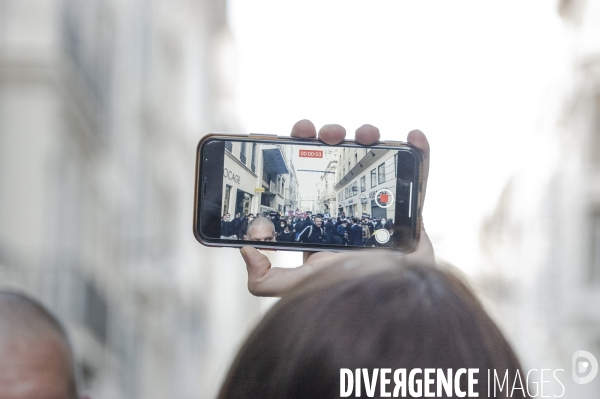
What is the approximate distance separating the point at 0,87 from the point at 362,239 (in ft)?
7.73

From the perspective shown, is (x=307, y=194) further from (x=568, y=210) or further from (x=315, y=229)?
(x=568, y=210)

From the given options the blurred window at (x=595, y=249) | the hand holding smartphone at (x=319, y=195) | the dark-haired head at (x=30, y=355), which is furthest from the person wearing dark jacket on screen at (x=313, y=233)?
the blurred window at (x=595, y=249)

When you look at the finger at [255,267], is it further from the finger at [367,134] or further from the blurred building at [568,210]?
the blurred building at [568,210]

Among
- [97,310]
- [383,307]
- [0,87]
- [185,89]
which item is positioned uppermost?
[185,89]

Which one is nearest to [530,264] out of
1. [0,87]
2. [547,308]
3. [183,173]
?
[547,308]

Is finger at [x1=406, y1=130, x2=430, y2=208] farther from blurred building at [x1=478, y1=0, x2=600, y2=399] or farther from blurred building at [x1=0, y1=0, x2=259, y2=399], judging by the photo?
blurred building at [x1=478, y1=0, x2=600, y2=399]

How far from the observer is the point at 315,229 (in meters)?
0.51

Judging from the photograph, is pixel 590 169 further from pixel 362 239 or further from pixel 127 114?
pixel 362 239

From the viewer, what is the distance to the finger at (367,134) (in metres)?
0.50

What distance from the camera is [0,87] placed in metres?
2.50

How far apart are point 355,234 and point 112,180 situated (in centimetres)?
407

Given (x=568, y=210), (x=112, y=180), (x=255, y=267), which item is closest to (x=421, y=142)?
(x=255, y=267)

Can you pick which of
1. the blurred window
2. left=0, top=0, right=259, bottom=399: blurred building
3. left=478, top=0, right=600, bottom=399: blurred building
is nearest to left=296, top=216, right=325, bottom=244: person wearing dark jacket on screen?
left=0, top=0, right=259, bottom=399: blurred building

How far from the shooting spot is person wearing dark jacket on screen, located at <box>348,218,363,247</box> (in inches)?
20.2
